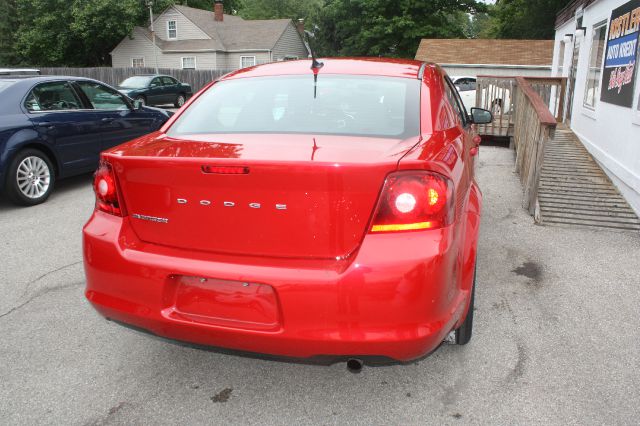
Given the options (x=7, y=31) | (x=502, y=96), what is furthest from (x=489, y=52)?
(x=7, y=31)

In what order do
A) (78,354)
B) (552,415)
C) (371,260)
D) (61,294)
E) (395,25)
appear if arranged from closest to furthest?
(371,260) < (552,415) < (78,354) < (61,294) < (395,25)

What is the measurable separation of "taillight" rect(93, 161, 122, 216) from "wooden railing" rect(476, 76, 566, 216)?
4.49 m

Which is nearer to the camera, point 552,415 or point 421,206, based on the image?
point 421,206

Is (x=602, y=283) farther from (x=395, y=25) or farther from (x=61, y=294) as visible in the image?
(x=395, y=25)

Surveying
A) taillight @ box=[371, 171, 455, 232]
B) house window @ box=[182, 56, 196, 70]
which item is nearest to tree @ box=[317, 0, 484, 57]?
house window @ box=[182, 56, 196, 70]

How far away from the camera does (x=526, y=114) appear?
7785 mm

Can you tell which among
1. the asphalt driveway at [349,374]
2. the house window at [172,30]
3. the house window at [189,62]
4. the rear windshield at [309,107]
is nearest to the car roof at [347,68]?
the rear windshield at [309,107]

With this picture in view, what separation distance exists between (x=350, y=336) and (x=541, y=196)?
480 centimetres

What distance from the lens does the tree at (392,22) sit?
4231cm

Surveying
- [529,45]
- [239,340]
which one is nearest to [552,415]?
[239,340]

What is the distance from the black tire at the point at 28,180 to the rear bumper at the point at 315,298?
4641 mm

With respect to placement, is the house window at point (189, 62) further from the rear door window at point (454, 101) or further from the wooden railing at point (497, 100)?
the rear door window at point (454, 101)

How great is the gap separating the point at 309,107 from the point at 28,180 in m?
4.89

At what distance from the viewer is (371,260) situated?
83.0 inches
